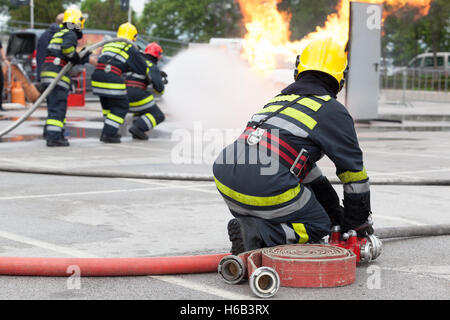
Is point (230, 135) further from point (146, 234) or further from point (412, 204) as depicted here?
point (146, 234)

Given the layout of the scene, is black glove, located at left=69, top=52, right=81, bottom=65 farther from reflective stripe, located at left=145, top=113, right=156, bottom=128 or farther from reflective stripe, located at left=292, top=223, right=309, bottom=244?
reflective stripe, located at left=292, top=223, right=309, bottom=244

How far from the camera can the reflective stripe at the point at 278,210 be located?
4.31 m

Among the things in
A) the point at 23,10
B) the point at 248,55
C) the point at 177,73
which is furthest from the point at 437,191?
the point at 23,10

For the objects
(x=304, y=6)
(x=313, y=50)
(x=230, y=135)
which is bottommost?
(x=230, y=135)

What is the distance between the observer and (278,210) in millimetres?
4305

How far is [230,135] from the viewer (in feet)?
42.7

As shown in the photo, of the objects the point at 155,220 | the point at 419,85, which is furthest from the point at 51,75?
the point at 419,85

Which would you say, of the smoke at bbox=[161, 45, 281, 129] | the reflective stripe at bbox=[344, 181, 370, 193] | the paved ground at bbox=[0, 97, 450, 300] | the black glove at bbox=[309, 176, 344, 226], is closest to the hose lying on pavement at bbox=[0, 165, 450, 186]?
the paved ground at bbox=[0, 97, 450, 300]

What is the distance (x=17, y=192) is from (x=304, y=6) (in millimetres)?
33890

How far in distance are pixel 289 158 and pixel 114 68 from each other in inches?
295

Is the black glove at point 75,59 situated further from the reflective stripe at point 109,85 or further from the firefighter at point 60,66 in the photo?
the reflective stripe at point 109,85

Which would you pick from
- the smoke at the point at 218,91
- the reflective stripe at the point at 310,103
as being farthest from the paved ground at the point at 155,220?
the smoke at the point at 218,91

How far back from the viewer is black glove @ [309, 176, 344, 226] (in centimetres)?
468

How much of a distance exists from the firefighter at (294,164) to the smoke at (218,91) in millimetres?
11893
